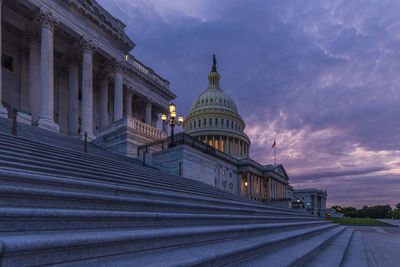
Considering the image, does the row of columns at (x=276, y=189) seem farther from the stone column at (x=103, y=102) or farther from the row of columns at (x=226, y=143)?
the stone column at (x=103, y=102)

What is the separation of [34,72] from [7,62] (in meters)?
4.94

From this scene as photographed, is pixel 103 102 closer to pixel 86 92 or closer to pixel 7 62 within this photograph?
pixel 86 92

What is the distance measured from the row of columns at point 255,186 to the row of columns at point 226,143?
19623 millimetres

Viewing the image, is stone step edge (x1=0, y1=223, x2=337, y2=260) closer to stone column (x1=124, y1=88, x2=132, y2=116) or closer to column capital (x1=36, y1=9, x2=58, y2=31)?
column capital (x1=36, y1=9, x2=58, y2=31)

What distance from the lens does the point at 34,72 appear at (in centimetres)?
2159

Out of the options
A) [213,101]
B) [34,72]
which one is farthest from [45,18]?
[213,101]

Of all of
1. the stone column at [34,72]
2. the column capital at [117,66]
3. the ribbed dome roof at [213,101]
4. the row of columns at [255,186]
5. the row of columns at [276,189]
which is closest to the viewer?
the stone column at [34,72]

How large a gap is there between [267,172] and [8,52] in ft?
196

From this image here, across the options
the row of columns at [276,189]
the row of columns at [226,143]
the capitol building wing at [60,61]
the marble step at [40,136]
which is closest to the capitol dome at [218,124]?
the row of columns at [226,143]

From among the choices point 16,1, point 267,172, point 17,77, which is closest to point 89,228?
point 16,1

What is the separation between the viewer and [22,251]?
2236 millimetres

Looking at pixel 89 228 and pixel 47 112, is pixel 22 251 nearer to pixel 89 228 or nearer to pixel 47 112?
pixel 89 228

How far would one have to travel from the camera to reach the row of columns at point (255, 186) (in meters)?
60.2

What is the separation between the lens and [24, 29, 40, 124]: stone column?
68.9 ft
